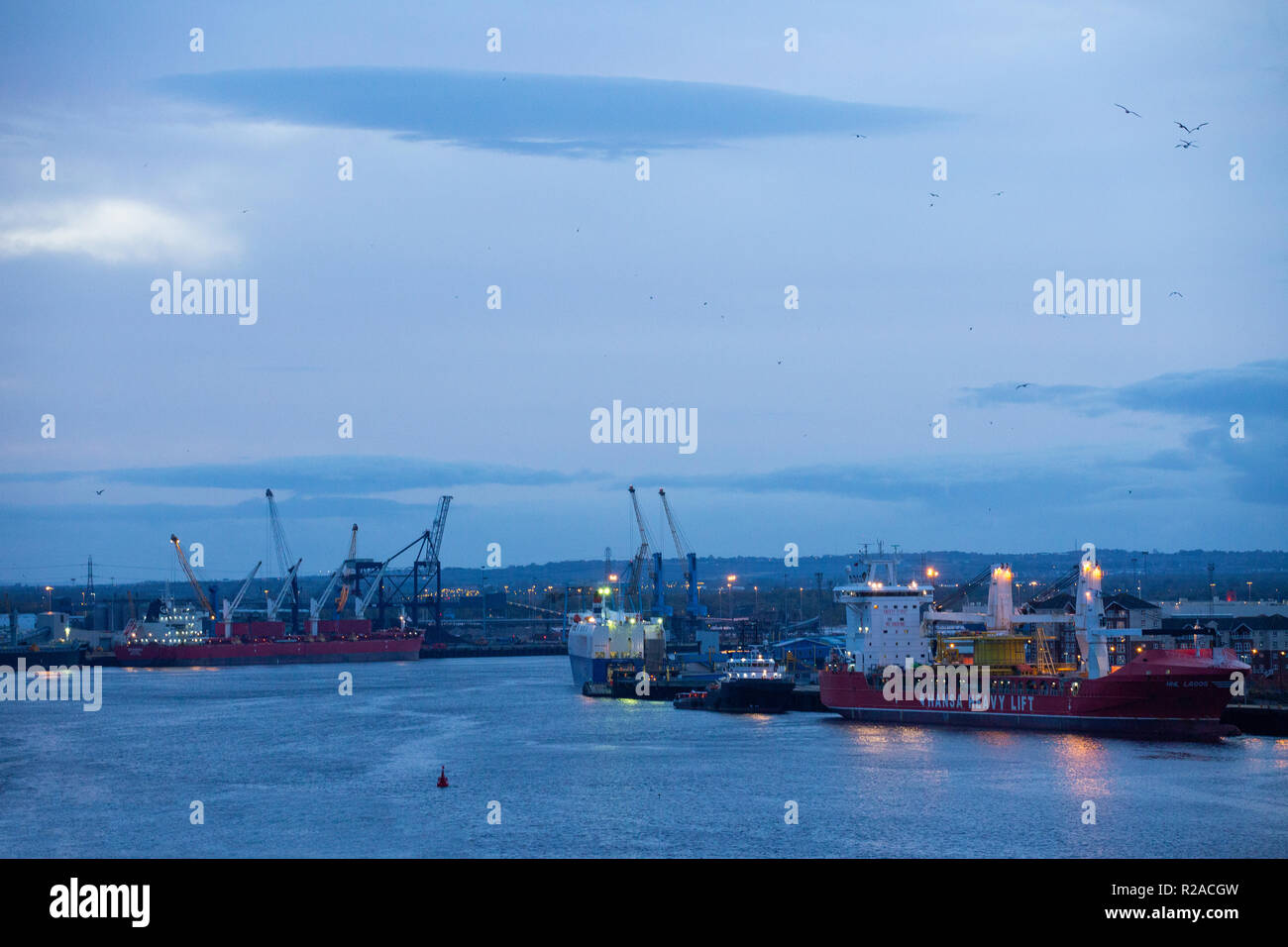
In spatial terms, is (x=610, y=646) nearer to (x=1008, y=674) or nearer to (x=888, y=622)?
(x=888, y=622)

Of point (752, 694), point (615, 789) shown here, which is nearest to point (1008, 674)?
point (752, 694)

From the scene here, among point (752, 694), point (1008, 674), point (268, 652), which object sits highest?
point (1008, 674)

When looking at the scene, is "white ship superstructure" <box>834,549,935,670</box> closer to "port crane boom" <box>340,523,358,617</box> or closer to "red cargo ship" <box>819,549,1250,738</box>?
"red cargo ship" <box>819,549,1250,738</box>

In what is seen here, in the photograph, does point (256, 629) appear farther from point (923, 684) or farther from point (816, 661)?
point (923, 684)

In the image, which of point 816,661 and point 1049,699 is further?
point 816,661

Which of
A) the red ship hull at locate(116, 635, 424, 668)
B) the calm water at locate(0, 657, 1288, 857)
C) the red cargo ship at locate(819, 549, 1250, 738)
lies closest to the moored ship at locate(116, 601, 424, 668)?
the red ship hull at locate(116, 635, 424, 668)
